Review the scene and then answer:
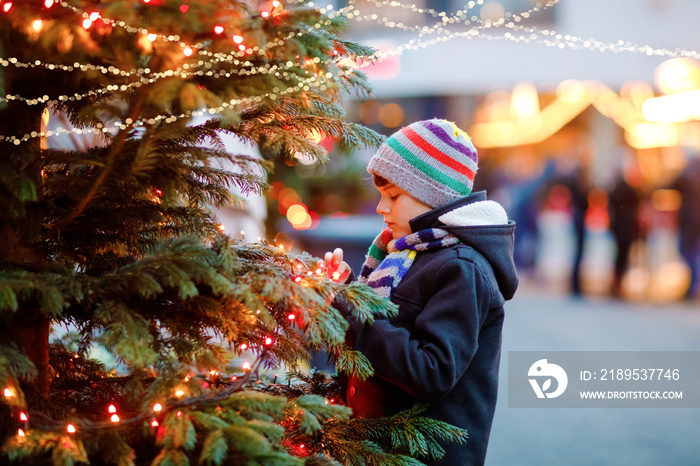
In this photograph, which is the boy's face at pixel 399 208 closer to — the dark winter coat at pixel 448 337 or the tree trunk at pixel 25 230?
the dark winter coat at pixel 448 337

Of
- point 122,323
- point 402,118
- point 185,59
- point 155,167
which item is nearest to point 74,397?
point 122,323

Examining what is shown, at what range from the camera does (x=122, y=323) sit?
1505 mm

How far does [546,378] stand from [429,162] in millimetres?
4107

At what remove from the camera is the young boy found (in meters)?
1.86

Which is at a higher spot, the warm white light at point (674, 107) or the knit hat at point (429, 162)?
the warm white light at point (674, 107)

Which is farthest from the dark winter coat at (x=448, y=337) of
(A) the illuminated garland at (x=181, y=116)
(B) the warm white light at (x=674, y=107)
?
(B) the warm white light at (x=674, y=107)

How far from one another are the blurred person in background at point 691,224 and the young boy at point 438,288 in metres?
8.67

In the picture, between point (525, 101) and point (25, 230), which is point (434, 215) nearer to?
point (25, 230)

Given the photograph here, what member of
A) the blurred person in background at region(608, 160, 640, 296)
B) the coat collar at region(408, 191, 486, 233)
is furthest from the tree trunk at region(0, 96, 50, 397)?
the blurred person in background at region(608, 160, 640, 296)

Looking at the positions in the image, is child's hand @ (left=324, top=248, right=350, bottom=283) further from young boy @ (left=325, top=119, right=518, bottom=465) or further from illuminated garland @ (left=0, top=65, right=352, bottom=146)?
illuminated garland @ (left=0, top=65, right=352, bottom=146)

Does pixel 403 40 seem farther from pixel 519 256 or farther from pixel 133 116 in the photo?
pixel 133 116

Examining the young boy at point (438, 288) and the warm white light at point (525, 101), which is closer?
the young boy at point (438, 288)

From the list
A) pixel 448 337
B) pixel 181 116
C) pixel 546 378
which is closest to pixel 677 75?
pixel 546 378

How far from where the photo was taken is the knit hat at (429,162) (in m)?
2.09
